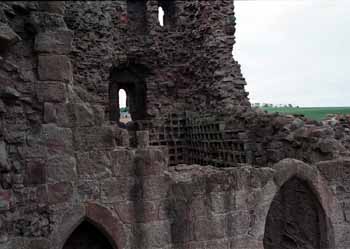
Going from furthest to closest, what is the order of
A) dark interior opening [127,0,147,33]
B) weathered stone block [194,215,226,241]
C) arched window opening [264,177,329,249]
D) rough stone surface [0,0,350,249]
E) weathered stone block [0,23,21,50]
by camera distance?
dark interior opening [127,0,147,33] < arched window opening [264,177,329,249] < weathered stone block [194,215,226,241] < rough stone surface [0,0,350,249] < weathered stone block [0,23,21,50]

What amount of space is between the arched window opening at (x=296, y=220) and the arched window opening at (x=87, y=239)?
2.60m

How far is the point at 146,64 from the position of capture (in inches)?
441

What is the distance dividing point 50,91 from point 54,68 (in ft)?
0.79

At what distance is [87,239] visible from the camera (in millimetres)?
4070

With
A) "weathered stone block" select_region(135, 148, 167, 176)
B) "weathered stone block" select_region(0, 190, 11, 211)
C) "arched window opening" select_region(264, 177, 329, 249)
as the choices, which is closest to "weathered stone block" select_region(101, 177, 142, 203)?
"weathered stone block" select_region(135, 148, 167, 176)

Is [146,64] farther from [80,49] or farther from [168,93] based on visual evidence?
[80,49]

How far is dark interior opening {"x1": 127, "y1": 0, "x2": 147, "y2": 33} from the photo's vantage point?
460 inches

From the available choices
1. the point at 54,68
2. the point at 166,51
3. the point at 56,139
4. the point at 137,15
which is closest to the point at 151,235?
the point at 56,139

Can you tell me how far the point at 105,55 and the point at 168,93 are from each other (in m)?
2.25

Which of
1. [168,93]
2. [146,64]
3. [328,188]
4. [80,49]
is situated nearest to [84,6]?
[80,49]

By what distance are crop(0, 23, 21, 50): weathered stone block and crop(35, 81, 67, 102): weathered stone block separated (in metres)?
0.46

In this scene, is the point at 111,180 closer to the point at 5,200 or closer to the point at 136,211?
the point at 136,211

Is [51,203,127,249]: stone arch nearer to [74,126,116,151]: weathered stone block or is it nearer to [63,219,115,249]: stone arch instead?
[63,219,115,249]: stone arch

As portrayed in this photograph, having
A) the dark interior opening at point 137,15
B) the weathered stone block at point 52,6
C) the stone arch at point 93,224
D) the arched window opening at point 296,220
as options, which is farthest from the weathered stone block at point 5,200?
the dark interior opening at point 137,15
